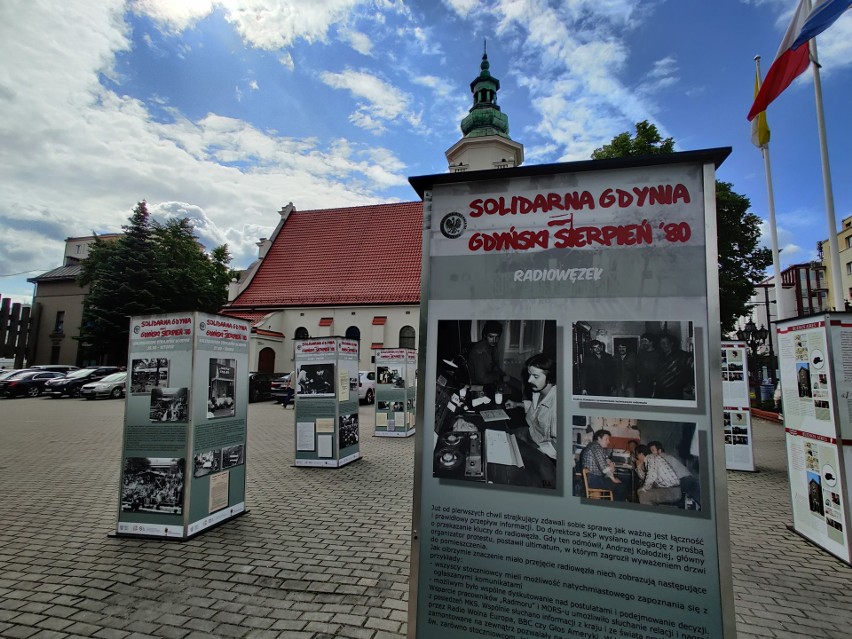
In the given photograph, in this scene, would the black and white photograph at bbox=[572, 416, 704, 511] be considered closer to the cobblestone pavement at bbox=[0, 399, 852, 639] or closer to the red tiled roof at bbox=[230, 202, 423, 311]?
the cobblestone pavement at bbox=[0, 399, 852, 639]

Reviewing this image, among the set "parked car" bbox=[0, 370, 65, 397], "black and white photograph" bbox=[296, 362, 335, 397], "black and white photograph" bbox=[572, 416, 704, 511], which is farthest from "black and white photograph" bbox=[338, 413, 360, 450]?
"parked car" bbox=[0, 370, 65, 397]

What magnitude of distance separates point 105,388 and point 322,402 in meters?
23.8

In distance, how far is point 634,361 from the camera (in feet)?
7.63

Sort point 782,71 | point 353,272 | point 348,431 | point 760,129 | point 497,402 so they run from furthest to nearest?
1. point 353,272
2. point 760,129
3. point 782,71
4. point 348,431
5. point 497,402

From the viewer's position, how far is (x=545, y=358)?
246 cm

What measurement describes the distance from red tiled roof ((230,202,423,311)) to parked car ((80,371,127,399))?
12.3 m

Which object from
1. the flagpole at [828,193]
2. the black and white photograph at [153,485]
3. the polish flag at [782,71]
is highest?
the polish flag at [782,71]

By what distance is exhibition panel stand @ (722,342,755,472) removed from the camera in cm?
908

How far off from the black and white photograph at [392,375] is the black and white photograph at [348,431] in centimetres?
384

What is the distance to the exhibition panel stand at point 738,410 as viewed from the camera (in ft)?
29.8

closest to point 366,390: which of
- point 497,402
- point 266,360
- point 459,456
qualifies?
point 266,360

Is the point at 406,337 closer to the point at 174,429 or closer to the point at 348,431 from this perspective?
the point at 348,431

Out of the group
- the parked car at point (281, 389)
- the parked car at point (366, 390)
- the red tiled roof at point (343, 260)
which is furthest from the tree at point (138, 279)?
the parked car at point (366, 390)

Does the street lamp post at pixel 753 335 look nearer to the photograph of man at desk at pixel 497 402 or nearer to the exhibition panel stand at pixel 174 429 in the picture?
the exhibition panel stand at pixel 174 429
